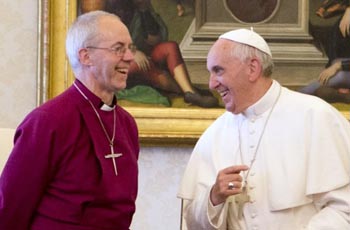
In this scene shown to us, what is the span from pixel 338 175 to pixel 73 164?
98cm

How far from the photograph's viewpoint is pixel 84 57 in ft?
8.18

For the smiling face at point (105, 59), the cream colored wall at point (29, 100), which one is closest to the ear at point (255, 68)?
the smiling face at point (105, 59)

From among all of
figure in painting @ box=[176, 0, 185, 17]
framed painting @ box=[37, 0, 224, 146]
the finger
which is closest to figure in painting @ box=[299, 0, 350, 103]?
framed painting @ box=[37, 0, 224, 146]

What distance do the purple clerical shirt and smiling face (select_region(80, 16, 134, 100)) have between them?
10cm

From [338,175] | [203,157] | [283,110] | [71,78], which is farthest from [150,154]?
[338,175]

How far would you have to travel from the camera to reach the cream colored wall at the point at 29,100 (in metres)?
3.63

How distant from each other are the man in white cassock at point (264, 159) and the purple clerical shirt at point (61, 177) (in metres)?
0.44

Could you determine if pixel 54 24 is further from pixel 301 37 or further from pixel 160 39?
pixel 301 37

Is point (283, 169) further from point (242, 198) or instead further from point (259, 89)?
point (259, 89)

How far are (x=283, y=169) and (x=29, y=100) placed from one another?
5.03ft

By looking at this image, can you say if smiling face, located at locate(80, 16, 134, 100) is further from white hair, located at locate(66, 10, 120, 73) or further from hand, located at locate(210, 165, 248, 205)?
hand, located at locate(210, 165, 248, 205)

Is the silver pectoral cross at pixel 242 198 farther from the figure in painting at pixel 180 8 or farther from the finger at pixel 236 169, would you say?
the figure in painting at pixel 180 8

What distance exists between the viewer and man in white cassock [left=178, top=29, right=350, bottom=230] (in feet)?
8.54

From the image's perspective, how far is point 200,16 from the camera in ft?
11.8
